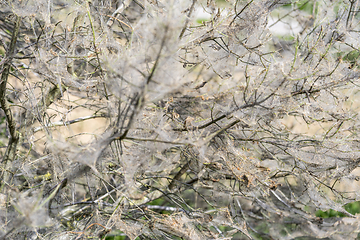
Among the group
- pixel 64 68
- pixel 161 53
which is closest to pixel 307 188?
pixel 161 53

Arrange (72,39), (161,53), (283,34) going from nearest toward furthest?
(161,53) < (72,39) < (283,34)

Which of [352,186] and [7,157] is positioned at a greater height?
[352,186]

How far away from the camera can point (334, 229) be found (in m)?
3.17

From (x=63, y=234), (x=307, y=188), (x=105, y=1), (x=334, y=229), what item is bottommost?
(x=63, y=234)

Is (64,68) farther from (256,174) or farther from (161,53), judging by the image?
(256,174)

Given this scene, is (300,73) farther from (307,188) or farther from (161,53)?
(161,53)

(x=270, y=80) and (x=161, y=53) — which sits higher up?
(x=270, y=80)

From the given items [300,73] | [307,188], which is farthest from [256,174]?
[300,73]

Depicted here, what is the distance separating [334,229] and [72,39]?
338 cm

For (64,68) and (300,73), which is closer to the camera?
(300,73)

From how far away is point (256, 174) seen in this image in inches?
93.1

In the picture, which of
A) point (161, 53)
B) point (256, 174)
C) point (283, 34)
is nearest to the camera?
point (161, 53)

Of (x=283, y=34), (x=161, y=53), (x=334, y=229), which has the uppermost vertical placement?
(x=283, y=34)

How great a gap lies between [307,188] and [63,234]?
7.16ft
